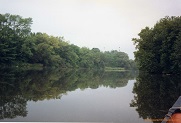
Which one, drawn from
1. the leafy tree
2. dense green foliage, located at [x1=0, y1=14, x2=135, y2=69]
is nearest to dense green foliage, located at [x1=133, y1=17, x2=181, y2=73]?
dense green foliage, located at [x1=0, y1=14, x2=135, y2=69]

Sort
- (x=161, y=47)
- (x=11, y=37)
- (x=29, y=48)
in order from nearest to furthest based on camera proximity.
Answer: (x=161, y=47), (x=29, y=48), (x=11, y=37)

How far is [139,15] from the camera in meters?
4.35

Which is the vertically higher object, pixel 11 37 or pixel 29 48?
pixel 11 37

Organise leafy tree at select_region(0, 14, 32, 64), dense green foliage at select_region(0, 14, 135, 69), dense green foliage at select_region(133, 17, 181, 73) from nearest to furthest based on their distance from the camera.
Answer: dense green foliage at select_region(133, 17, 181, 73) → dense green foliage at select_region(0, 14, 135, 69) → leafy tree at select_region(0, 14, 32, 64)

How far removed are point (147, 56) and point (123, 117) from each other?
9.20m

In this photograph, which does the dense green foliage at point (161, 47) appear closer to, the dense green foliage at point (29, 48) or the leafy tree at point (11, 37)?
the dense green foliage at point (29, 48)

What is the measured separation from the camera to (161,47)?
10992mm

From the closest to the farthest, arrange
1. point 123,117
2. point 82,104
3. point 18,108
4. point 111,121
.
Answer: point 111,121
point 123,117
point 18,108
point 82,104

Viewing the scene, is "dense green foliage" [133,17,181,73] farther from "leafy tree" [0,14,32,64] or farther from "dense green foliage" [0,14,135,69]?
"leafy tree" [0,14,32,64]

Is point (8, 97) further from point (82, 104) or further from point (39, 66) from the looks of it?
point (39, 66)

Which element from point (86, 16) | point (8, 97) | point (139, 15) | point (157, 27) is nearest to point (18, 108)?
point (8, 97)

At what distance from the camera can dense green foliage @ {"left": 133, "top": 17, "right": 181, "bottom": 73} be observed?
32.9 ft

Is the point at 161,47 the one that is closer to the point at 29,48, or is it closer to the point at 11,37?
the point at 29,48

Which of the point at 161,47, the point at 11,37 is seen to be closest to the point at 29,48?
the point at 11,37
